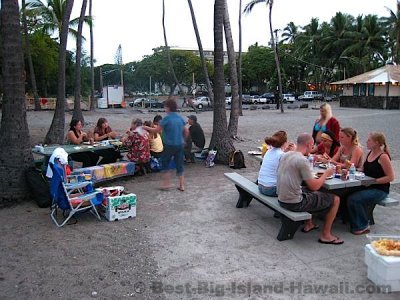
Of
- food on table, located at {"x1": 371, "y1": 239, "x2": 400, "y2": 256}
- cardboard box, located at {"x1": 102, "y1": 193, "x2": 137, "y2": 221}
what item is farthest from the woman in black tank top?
cardboard box, located at {"x1": 102, "y1": 193, "x2": 137, "y2": 221}

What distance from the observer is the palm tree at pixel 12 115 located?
6.37 m

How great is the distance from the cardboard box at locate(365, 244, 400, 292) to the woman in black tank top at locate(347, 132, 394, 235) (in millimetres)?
1305

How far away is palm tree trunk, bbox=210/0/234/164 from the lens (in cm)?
943

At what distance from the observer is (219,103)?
964cm

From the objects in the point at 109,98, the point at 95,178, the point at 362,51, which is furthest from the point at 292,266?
the point at 362,51

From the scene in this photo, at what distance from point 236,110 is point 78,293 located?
9794 mm

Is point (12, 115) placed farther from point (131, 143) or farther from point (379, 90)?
point (379, 90)

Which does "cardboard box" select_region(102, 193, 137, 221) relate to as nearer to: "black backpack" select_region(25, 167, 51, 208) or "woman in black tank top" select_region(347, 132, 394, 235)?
"black backpack" select_region(25, 167, 51, 208)

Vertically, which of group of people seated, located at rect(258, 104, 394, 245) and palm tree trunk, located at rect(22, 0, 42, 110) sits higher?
palm tree trunk, located at rect(22, 0, 42, 110)

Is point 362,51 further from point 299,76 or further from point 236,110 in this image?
point 236,110

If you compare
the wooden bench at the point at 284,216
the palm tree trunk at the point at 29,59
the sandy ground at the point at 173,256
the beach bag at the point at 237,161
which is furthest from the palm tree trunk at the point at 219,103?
the palm tree trunk at the point at 29,59

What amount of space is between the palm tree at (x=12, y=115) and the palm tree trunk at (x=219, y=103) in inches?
172

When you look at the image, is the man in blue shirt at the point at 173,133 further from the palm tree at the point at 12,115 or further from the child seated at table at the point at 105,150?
the palm tree at the point at 12,115

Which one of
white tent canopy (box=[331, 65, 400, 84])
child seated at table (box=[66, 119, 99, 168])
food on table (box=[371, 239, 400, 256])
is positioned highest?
white tent canopy (box=[331, 65, 400, 84])
